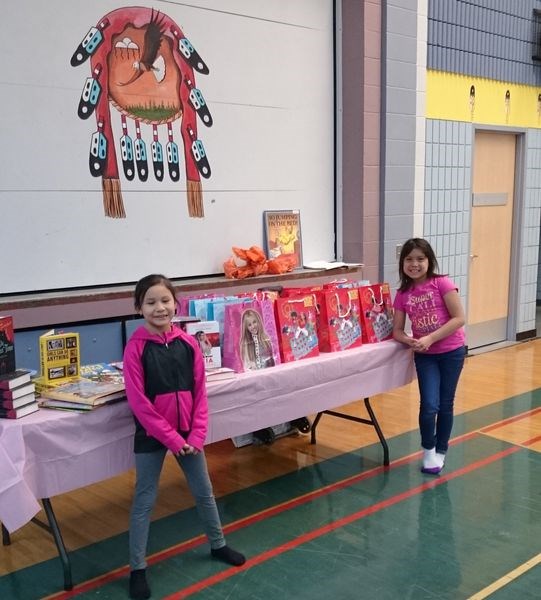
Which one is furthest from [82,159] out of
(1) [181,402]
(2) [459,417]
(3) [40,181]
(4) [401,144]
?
(2) [459,417]

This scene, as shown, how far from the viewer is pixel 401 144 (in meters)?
5.69

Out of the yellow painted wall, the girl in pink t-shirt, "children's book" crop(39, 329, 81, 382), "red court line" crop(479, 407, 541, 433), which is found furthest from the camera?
the yellow painted wall

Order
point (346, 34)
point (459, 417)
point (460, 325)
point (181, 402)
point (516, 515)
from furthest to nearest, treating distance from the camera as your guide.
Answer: point (346, 34)
point (459, 417)
point (460, 325)
point (516, 515)
point (181, 402)

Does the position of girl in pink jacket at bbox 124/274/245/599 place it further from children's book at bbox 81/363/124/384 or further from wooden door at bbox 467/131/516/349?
wooden door at bbox 467/131/516/349

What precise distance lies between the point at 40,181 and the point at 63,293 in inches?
25.4

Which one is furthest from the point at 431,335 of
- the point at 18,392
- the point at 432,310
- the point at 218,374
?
the point at 18,392

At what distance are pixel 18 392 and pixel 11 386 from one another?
5 centimetres

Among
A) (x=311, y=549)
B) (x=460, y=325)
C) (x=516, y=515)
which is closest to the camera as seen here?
(x=311, y=549)

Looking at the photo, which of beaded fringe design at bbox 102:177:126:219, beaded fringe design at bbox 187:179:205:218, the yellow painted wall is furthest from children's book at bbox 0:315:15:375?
the yellow painted wall

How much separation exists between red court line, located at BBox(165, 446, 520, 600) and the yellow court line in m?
0.77

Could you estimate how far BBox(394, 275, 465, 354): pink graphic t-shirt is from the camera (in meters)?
3.88

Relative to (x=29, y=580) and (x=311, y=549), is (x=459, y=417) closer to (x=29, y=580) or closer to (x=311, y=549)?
(x=311, y=549)

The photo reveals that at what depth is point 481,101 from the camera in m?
6.78

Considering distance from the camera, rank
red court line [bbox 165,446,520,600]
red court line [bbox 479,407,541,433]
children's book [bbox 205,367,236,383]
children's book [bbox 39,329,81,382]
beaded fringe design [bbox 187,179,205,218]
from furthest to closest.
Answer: red court line [bbox 479,407,541,433] < beaded fringe design [bbox 187,179,205,218] < children's book [bbox 205,367,236,383] < children's book [bbox 39,329,81,382] < red court line [bbox 165,446,520,600]
